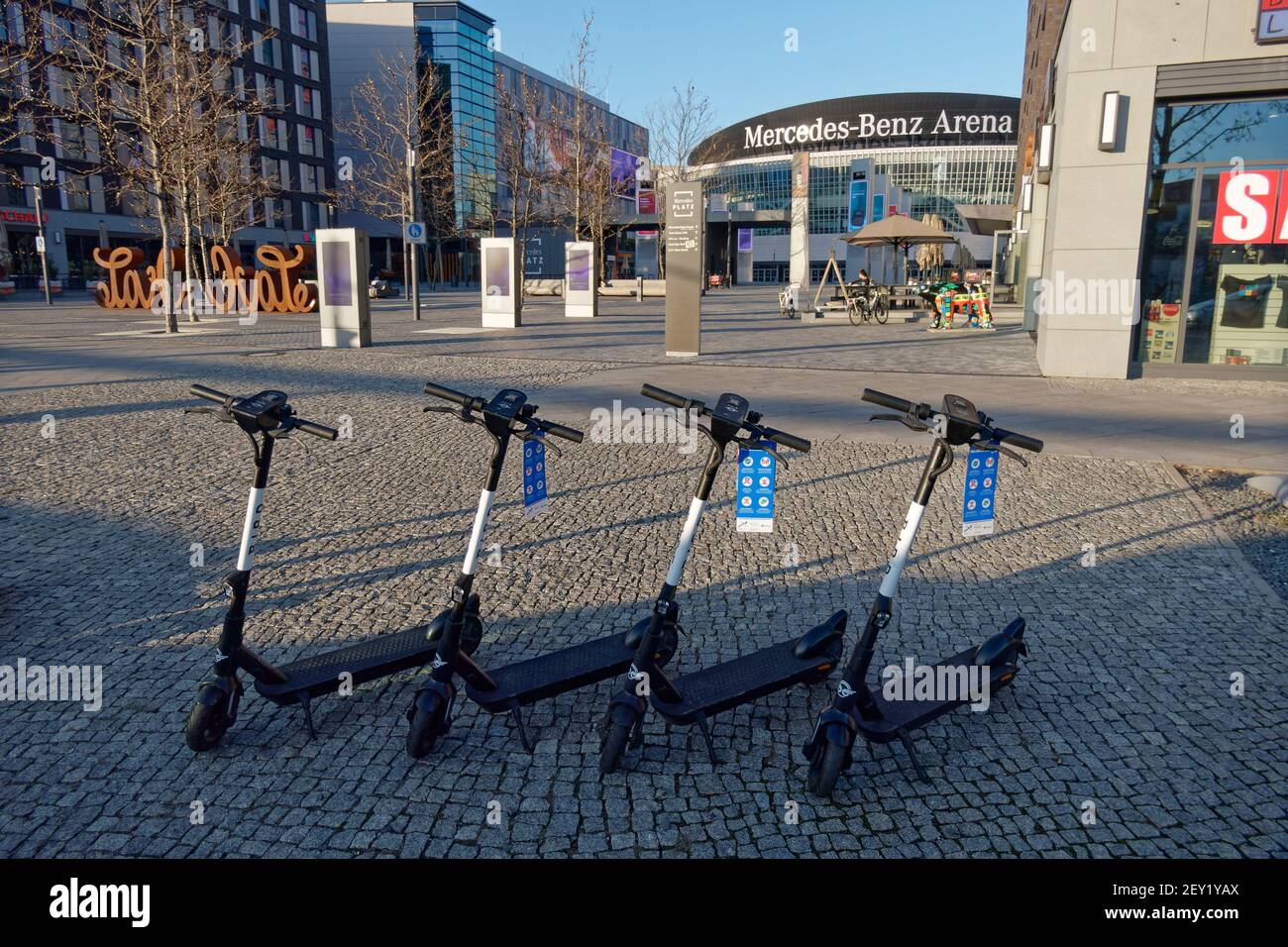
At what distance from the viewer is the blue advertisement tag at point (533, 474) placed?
3.39 metres

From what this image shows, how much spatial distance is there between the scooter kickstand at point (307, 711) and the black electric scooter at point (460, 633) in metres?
0.36

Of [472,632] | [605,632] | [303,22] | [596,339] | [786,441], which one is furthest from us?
[303,22]

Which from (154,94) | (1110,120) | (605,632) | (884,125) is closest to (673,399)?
(605,632)

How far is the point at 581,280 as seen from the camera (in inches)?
1054

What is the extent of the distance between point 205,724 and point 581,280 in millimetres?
24321

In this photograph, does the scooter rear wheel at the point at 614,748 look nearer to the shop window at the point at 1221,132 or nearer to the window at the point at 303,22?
the shop window at the point at 1221,132

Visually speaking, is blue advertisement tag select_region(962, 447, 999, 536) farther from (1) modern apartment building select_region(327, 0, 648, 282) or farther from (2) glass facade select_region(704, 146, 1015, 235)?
(2) glass facade select_region(704, 146, 1015, 235)

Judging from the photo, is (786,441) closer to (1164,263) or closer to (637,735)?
(637,735)

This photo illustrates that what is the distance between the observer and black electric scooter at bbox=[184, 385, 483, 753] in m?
3.36

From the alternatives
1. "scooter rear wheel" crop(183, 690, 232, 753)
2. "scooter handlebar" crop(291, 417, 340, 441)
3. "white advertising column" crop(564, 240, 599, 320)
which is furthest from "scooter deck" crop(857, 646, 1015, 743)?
"white advertising column" crop(564, 240, 599, 320)

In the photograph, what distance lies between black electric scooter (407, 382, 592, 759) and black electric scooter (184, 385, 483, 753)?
166 millimetres
